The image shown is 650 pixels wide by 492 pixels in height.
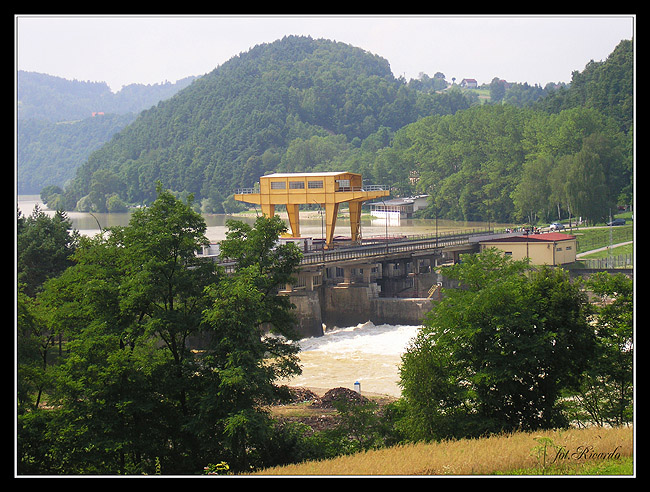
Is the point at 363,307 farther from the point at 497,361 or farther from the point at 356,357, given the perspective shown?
the point at 497,361

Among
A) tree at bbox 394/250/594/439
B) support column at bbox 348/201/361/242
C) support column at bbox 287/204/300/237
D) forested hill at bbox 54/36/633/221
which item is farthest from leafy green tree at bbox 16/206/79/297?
forested hill at bbox 54/36/633/221

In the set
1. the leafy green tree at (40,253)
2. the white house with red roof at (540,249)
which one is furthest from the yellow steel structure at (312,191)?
the leafy green tree at (40,253)

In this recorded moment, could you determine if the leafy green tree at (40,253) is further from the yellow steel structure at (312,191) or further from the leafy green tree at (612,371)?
the leafy green tree at (612,371)

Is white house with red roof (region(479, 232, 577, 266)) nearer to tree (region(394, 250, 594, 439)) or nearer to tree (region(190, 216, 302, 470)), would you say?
tree (region(394, 250, 594, 439))

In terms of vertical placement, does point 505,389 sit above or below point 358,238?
below

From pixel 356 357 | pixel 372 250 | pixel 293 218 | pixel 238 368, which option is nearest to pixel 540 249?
pixel 372 250
